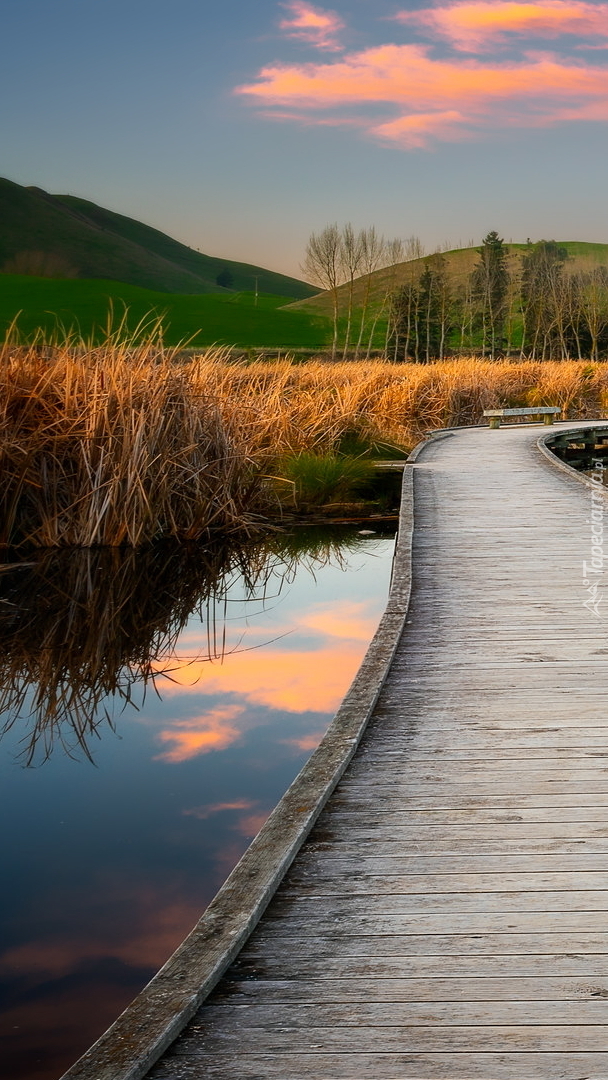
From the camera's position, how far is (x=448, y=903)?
229 centimetres

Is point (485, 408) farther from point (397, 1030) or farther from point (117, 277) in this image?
point (117, 277)

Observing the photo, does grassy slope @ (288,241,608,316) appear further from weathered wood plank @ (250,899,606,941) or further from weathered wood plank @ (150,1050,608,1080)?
weathered wood plank @ (150,1050,608,1080)

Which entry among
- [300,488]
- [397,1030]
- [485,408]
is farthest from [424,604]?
[485,408]

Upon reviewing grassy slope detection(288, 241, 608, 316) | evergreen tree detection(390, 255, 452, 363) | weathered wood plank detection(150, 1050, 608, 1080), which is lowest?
weathered wood plank detection(150, 1050, 608, 1080)

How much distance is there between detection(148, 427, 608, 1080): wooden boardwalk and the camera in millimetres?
1792

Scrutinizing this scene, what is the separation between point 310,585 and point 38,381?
8.72ft

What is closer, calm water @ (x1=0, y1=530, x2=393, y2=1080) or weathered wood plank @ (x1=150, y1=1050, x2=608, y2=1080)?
weathered wood plank @ (x1=150, y1=1050, x2=608, y2=1080)

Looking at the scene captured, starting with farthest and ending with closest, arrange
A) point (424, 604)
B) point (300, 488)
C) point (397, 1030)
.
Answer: point (300, 488), point (424, 604), point (397, 1030)

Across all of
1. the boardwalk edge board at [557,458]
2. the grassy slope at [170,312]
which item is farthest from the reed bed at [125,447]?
the grassy slope at [170,312]

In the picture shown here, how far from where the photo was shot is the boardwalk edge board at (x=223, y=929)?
1747 mm

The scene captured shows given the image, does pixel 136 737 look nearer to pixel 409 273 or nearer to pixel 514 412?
pixel 514 412

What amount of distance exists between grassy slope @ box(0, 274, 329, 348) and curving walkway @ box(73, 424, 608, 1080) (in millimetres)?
60052

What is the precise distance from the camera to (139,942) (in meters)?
3.06

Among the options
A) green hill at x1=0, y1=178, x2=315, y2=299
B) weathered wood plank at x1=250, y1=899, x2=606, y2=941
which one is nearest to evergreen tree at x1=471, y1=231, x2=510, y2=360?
weathered wood plank at x1=250, y1=899, x2=606, y2=941
